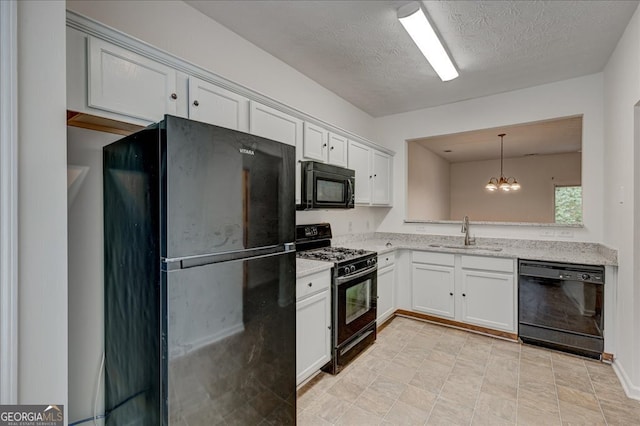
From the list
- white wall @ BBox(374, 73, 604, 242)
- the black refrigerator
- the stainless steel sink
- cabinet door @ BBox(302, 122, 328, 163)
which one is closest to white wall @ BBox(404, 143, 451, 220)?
white wall @ BBox(374, 73, 604, 242)

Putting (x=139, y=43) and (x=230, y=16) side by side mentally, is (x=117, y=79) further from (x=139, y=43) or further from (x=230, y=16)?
(x=230, y=16)

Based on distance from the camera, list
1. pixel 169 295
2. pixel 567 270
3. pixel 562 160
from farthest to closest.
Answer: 1. pixel 562 160
2. pixel 567 270
3. pixel 169 295

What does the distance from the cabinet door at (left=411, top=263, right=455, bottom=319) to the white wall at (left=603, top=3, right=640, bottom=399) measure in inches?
54.1

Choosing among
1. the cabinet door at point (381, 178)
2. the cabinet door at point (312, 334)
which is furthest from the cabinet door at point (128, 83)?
the cabinet door at point (381, 178)

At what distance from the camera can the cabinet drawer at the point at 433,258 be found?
11.2 feet

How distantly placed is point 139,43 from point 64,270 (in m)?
1.11

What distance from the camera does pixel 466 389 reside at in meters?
2.26

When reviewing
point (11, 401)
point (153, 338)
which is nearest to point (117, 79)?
point (153, 338)

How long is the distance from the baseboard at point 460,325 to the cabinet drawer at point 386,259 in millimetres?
710

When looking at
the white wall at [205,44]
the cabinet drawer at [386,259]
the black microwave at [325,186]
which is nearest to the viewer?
the white wall at [205,44]

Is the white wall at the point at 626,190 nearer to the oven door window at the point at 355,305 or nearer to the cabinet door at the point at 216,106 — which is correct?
the oven door window at the point at 355,305

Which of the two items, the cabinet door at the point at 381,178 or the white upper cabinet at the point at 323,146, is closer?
the white upper cabinet at the point at 323,146

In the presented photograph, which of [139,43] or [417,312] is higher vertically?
[139,43]

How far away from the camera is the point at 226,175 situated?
1.35 meters
